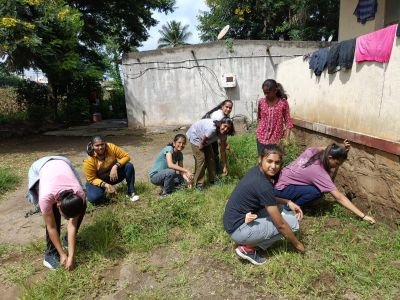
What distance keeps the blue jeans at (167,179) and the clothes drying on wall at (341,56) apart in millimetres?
2618

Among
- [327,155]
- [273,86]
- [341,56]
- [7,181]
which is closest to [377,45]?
[341,56]

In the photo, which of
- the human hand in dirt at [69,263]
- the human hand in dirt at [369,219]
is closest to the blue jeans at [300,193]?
the human hand in dirt at [369,219]

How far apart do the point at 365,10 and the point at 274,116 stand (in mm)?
4094

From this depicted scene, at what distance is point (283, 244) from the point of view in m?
3.27

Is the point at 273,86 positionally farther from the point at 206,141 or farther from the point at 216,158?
the point at 216,158

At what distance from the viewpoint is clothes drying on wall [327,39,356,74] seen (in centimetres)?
442

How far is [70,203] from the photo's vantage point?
2.88 meters

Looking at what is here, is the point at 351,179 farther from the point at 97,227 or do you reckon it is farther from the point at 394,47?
the point at 97,227

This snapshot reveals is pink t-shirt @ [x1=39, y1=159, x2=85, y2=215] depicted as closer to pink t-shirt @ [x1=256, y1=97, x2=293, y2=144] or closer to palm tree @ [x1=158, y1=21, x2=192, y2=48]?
pink t-shirt @ [x1=256, y1=97, x2=293, y2=144]

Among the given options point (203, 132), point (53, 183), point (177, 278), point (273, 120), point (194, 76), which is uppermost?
point (194, 76)

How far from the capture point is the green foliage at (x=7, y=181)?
577 centimetres

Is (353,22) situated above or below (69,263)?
above

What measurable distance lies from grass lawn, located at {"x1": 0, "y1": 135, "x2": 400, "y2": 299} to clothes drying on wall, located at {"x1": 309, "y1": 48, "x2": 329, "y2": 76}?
2137 millimetres

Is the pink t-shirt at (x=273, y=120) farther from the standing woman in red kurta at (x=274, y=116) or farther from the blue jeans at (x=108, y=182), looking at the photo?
the blue jeans at (x=108, y=182)
